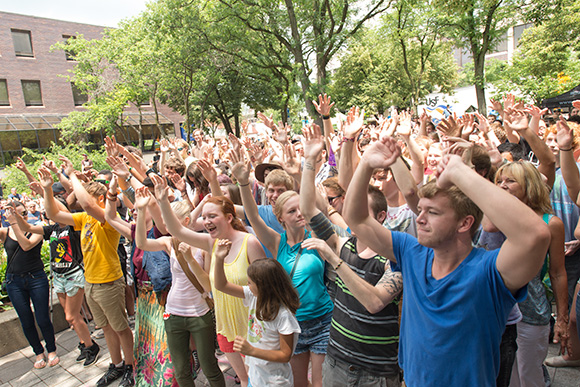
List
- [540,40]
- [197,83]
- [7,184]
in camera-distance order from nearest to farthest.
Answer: [7,184] → [540,40] → [197,83]

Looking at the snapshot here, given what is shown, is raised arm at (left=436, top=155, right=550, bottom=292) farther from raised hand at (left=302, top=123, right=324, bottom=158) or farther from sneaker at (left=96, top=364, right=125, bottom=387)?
sneaker at (left=96, top=364, right=125, bottom=387)

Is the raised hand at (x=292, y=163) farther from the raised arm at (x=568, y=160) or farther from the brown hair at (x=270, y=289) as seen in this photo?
the raised arm at (x=568, y=160)

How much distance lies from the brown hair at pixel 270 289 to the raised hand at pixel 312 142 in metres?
0.83

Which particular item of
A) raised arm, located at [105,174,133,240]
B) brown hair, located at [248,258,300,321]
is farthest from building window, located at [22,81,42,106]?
brown hair, located at [248,258,300,321]

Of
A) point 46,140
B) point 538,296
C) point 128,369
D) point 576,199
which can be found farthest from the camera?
point 46,140

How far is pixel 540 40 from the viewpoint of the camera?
650 inches

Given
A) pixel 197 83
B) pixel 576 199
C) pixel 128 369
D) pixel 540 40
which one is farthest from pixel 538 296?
pixel 197 83

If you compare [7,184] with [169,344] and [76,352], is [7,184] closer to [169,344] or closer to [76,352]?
[76,352]

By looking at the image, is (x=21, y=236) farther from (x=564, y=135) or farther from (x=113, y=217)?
(x=564, y=135)

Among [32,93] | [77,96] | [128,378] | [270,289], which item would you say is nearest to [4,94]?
[32,93]

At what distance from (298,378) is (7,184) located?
42.1ft

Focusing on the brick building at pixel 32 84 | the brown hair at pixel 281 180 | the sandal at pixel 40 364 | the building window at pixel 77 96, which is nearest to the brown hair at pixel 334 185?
the brown hair at pixel 281 180

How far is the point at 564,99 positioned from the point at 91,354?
14.6 m

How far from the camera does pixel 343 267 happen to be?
79.7 inches
